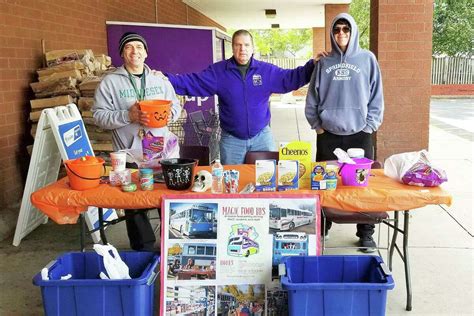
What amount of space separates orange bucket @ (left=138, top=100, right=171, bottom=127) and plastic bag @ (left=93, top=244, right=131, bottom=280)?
3.24ft

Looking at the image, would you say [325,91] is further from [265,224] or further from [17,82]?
[17,82]

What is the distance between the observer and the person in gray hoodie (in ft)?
12.6

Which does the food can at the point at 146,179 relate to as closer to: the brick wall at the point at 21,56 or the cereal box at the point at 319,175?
the cereal box at the point at 319,175

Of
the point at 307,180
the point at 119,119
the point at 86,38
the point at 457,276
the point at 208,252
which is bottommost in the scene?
the point at 457,276

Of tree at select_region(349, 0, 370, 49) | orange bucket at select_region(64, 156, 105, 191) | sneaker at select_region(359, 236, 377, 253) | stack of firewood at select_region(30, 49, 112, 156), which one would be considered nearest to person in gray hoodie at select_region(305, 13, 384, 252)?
sneaker at select_region(359, 236, 377, 253)

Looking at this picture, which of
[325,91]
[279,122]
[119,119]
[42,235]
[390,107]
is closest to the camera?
[119,119]

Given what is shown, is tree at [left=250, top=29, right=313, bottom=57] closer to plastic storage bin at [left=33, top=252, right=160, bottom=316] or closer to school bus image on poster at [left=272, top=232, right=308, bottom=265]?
school bus image on poster at [left=272, top=232, right=308, bottom=265]

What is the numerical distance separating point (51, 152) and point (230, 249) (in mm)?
2597

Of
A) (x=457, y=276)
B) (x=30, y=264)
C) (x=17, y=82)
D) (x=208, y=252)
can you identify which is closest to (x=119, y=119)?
(x=208, y=252)

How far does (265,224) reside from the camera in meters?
2.87

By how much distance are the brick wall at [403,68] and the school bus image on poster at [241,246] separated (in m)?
4.33

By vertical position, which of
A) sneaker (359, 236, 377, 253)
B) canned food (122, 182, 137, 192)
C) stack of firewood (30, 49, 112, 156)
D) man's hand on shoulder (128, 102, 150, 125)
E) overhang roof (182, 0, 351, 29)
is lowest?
sneaker (359, 236, 377, 253)

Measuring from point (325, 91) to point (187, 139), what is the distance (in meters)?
3.47

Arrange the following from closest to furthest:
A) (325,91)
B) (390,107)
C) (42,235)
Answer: (325,91) < (42,235) < (390,107)
